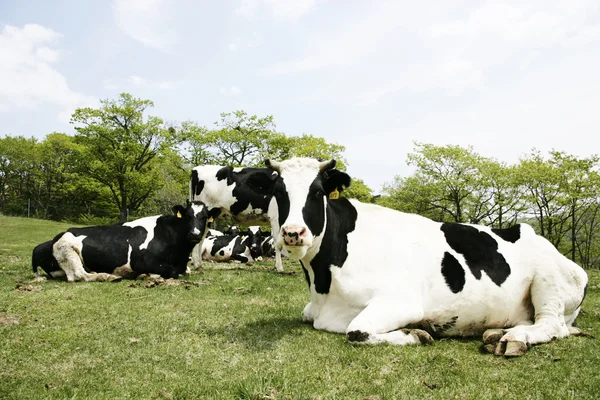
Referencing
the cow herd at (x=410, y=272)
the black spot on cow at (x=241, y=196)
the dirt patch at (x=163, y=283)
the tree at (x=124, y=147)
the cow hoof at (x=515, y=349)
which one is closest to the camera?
the cow hoof at (x=515, y=349)

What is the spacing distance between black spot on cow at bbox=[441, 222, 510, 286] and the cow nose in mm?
2364

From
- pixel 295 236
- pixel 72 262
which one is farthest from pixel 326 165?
pixel 72 262

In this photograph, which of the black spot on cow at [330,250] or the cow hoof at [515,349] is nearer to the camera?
the cow hoof at [515,349]

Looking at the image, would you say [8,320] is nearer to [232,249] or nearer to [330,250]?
[330,250]

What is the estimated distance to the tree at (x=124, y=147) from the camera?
52062 mm

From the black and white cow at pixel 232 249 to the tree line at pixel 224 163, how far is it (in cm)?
1557

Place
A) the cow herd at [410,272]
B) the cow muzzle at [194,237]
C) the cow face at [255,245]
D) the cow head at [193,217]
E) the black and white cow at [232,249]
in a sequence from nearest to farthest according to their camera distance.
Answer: the cow herd at [410,272], the cow muzzle at [194,237], the cow head at [193,217], the black and white cow at [232,249], the cow face at [255,245]

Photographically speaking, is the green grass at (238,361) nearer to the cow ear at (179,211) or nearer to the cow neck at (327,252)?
the cow neck at (327,252)

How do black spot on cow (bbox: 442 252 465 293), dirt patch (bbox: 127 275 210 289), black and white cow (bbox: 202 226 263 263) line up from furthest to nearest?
black and white cow (bbox: 202 226 263 263), dirt patch (bbox: 127 275 210 289), black spot on cow (bbox: 442 252 465 293)

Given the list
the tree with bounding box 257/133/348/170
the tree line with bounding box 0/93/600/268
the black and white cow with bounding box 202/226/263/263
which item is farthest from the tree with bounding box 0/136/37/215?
the black and white cow with bounding box 202/226/263/263

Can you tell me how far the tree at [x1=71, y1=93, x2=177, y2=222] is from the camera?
52062mm

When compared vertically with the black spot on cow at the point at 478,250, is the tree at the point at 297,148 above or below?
above

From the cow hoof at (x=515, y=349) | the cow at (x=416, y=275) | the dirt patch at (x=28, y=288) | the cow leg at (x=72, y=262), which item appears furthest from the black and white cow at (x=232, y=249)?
the cow hoof at (x=515, y=349)

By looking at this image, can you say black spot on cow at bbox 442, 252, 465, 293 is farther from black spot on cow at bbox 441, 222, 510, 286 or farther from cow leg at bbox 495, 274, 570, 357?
cow leg at bbox 495, 274, 570, 357
